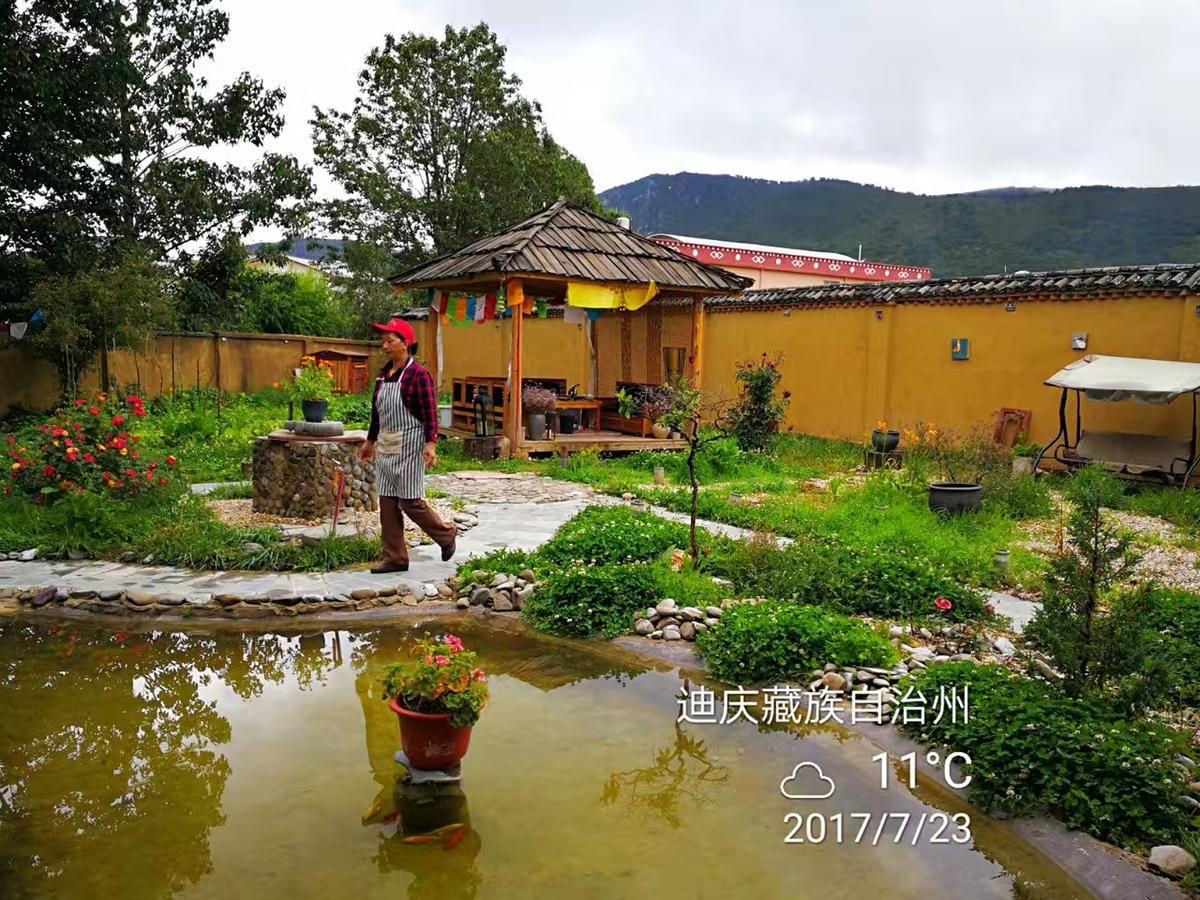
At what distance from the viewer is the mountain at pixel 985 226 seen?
3009 centimetres

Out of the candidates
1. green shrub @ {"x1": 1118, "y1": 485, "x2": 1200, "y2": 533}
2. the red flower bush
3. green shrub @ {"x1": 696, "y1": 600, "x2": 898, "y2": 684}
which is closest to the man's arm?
green shrub @ {"x1": 696, "y1": 600, "x2": 898, "y2": 684}

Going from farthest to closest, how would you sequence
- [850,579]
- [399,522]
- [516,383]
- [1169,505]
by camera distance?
[516,383]
[1169,505]
[399,522]
[850,579]

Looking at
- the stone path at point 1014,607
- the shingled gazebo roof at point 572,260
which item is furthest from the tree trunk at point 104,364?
the stone path at point 1014,607

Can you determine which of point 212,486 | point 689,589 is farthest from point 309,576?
point 212,486

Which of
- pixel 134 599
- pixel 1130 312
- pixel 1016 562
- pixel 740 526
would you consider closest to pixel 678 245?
pixel 1130 312

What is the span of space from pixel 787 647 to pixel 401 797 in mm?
2383

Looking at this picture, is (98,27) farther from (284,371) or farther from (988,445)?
(988,445)

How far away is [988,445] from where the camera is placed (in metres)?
10.8

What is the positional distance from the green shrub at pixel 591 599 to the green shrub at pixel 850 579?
0.77 meters

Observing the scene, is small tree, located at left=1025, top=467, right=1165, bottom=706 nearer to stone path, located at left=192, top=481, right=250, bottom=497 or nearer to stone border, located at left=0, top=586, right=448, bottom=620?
stone border, located at left=0, top=586, right=448, bottom=620

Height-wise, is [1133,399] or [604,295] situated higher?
[604,295]

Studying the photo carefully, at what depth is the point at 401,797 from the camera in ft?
12.8

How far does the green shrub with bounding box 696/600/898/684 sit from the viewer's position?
517 cm

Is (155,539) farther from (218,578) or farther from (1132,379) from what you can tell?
(1132,379)
